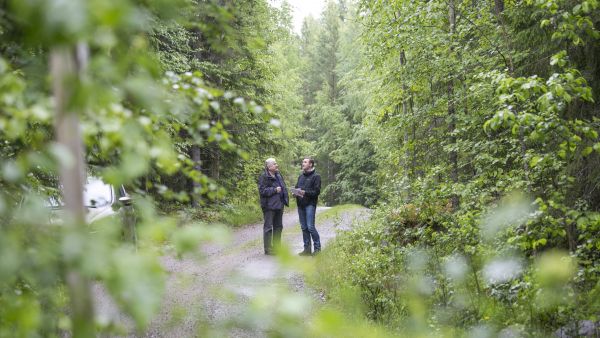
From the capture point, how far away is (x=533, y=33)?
778 centimetres

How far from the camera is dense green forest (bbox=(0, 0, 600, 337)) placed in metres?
1.38

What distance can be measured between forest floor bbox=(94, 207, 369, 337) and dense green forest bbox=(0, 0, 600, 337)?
0.77 feet

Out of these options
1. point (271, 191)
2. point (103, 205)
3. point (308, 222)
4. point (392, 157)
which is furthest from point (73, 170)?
point (392, 157)

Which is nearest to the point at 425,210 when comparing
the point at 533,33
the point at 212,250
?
the point at 533,33

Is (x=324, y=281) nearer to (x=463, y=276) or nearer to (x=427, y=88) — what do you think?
(x=463, y=276)

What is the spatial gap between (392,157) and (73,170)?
472 inches

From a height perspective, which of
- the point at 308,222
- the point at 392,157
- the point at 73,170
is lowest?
the point at 73,170

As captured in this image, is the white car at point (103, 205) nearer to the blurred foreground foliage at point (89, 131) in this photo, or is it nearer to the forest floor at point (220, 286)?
the blurred foreground foliage at point (89, 131)

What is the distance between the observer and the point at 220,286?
85.3 inches

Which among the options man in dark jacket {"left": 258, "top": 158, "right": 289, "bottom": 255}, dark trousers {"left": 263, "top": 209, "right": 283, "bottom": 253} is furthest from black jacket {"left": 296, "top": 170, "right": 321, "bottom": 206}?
dark trousers {"left": 263, "top": 209, "right": 283, "bottom": 253}

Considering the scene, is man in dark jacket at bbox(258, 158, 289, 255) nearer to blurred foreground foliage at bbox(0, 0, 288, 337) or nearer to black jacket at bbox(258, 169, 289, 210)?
black jacket at bbox(258, 169, 289, 210)

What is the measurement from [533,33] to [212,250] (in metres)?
9.18

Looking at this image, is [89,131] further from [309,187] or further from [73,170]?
[309,187]

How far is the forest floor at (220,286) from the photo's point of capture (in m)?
1.97
